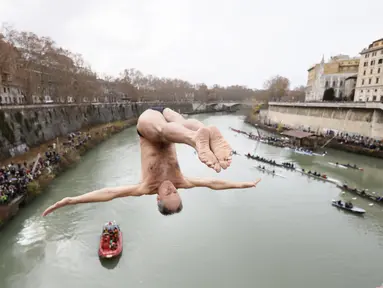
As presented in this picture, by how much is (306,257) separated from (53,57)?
2719 cm

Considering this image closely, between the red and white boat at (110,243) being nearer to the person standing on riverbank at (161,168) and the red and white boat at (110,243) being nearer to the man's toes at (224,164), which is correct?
the person standing on riverbank at (161,168)

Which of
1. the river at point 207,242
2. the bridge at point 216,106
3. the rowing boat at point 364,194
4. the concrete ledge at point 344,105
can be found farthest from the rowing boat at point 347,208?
the bridge at point 216,106

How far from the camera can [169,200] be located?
2250 millimetres

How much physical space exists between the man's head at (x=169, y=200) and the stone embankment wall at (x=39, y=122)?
16.9m

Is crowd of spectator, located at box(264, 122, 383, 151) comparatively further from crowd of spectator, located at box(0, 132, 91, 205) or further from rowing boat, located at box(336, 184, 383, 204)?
crowd of spectator, located at box(0, 132, 91, 205)

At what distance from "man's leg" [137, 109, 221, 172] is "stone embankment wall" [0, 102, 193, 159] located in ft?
55.3

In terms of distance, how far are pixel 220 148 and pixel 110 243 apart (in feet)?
28.0

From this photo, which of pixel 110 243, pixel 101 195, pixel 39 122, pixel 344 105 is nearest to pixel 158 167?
pixel 101 195

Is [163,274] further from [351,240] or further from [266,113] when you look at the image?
[266,113]

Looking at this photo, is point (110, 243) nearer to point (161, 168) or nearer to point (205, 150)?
point (161, 168)

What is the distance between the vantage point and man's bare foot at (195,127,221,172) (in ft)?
4.90

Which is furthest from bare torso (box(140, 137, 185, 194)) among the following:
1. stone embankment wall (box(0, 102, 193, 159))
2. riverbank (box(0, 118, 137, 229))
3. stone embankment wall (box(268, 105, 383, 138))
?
stone embankment wall (box(268, 105, 383, 138))

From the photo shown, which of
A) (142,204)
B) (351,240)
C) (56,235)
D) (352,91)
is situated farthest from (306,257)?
(352,91)

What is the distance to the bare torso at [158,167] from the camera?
2.45m
